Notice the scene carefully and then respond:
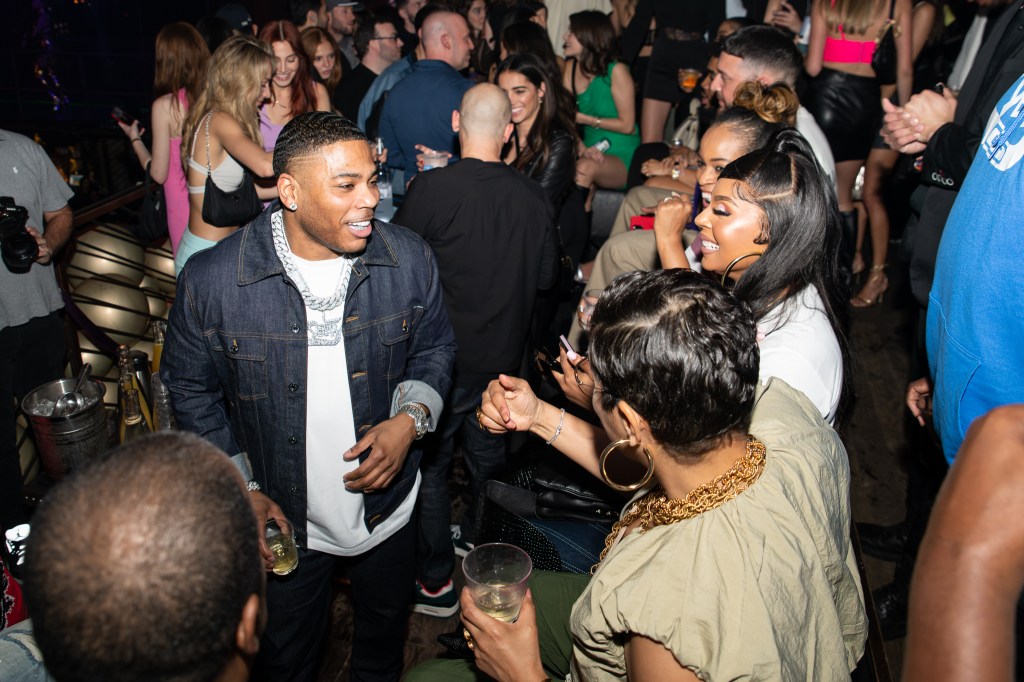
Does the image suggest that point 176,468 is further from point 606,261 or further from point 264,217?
point 606,261

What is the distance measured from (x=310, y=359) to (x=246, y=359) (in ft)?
0.60

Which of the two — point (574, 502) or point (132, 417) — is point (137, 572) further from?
point (132, 417)

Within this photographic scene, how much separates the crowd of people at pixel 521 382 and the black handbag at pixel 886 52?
6 cm

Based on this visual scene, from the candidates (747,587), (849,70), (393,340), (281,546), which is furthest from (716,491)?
(849,70)

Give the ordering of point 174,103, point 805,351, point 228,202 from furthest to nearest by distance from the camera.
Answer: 1. point 174,103
2. point 228,202
3. point 805,351

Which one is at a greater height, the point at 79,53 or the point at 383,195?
the point at 383,195

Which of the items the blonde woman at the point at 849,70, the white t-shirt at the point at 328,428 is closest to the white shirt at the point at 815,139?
the blonde woman at the point at 849,70

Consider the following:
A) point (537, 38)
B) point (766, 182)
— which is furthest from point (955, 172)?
point (537, 38)

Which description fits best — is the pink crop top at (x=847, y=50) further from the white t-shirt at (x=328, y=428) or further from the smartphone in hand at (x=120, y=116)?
the smartphone in hand at (x=120, y=116)

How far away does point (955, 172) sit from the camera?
251cm

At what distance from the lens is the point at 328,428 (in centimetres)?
217

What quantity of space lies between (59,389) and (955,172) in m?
3.44

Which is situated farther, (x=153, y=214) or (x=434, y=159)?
(x=153, y=214)

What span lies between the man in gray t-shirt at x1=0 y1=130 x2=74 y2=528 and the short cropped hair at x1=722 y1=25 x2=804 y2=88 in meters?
3.47
